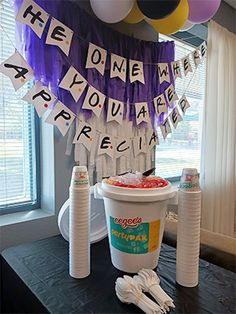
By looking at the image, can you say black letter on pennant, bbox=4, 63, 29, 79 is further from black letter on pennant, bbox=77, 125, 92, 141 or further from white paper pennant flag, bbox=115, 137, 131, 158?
white paper pennant flag, bbox=115, 137, 131, 158

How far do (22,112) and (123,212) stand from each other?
97 centimetres

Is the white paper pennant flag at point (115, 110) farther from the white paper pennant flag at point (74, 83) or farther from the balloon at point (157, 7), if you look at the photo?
the balloon at point (157, 7)

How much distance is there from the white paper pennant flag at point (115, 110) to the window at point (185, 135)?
930 mm

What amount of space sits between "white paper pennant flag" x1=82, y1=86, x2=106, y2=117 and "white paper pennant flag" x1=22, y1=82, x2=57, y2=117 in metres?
0.20

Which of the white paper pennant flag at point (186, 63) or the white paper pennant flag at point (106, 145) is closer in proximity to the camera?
the white paper pennant flag at point (106, 145)

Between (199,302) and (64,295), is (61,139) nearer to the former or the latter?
(64,295)

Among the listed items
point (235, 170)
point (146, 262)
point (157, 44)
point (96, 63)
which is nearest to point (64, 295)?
point (146, 262)

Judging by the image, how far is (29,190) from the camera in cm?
159

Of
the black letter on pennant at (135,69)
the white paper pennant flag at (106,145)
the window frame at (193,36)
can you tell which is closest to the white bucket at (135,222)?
the white paper pennant flag at (106,145)

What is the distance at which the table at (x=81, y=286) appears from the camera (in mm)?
759

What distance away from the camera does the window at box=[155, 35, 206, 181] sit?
8.38ft

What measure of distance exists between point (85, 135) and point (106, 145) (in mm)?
171

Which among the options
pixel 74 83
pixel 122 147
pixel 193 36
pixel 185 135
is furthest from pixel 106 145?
pixel 193 36

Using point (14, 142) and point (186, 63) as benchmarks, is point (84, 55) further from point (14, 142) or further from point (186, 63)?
point (186, 63)
